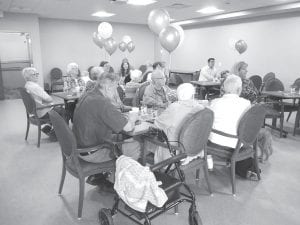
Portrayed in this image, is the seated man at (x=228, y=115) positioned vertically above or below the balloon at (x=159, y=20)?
below

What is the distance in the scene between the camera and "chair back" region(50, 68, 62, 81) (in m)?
9.90

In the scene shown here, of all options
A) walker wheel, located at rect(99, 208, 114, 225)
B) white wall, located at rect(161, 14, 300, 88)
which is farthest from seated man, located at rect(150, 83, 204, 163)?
white wall, located at rect(161, 14, 300, 88)

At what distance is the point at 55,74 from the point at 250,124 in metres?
8.60

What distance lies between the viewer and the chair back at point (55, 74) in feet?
32.5

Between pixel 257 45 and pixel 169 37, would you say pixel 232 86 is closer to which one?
pixel 169 37

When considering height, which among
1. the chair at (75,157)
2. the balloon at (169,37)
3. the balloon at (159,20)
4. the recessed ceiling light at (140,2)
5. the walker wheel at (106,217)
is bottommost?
the walker wheel at (106,217)

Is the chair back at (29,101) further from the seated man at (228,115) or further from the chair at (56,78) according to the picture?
the chair at (56,78)

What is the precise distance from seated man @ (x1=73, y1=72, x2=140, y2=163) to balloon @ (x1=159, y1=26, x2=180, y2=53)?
1.73m

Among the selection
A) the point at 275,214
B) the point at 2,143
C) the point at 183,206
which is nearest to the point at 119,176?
the point at 183,206

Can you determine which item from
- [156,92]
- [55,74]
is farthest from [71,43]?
[156,92]

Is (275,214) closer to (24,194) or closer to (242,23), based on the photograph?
(24,194)

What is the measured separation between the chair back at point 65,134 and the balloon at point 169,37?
230 centimetres

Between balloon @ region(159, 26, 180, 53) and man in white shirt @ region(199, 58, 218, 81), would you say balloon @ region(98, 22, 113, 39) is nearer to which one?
balloon @ region(159, 26, 180, 53)

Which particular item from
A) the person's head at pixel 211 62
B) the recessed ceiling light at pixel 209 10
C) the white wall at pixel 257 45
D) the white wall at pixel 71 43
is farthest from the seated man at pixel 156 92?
the white wall at pixel 71 43
